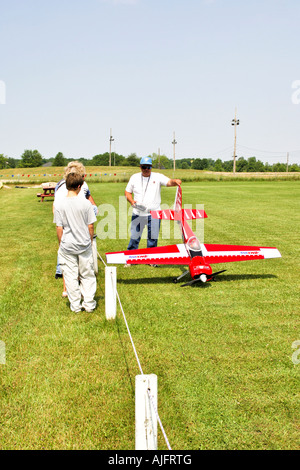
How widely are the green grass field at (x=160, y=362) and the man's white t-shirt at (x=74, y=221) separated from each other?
3.64 feet

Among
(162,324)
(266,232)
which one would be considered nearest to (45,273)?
(162,324)

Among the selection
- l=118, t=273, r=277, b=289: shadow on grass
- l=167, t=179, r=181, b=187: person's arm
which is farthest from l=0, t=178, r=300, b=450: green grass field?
l=167, t=179, r=181, b=187: person's arm

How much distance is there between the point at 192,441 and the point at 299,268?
6.06 meters

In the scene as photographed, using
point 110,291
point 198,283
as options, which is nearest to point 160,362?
point 110,291

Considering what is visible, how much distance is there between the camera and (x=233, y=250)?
7852 mm

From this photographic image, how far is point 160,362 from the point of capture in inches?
163

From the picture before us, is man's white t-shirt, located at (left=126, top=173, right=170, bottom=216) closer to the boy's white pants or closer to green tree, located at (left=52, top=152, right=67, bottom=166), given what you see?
the boy's white pants

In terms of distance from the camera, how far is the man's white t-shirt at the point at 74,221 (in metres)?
5.05

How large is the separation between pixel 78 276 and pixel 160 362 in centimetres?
206

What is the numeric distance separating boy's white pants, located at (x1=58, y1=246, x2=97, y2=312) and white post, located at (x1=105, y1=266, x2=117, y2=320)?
0.49m

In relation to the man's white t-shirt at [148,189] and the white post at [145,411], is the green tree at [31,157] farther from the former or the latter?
the white post at [145,411]

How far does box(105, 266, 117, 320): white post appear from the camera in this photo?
4863 millimetres

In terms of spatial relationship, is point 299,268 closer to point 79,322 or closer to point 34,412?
point 79,322

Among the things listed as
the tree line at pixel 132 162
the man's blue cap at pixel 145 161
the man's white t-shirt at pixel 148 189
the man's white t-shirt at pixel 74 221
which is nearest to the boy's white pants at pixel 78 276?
the man's white t-shirt at pixel 74 221
